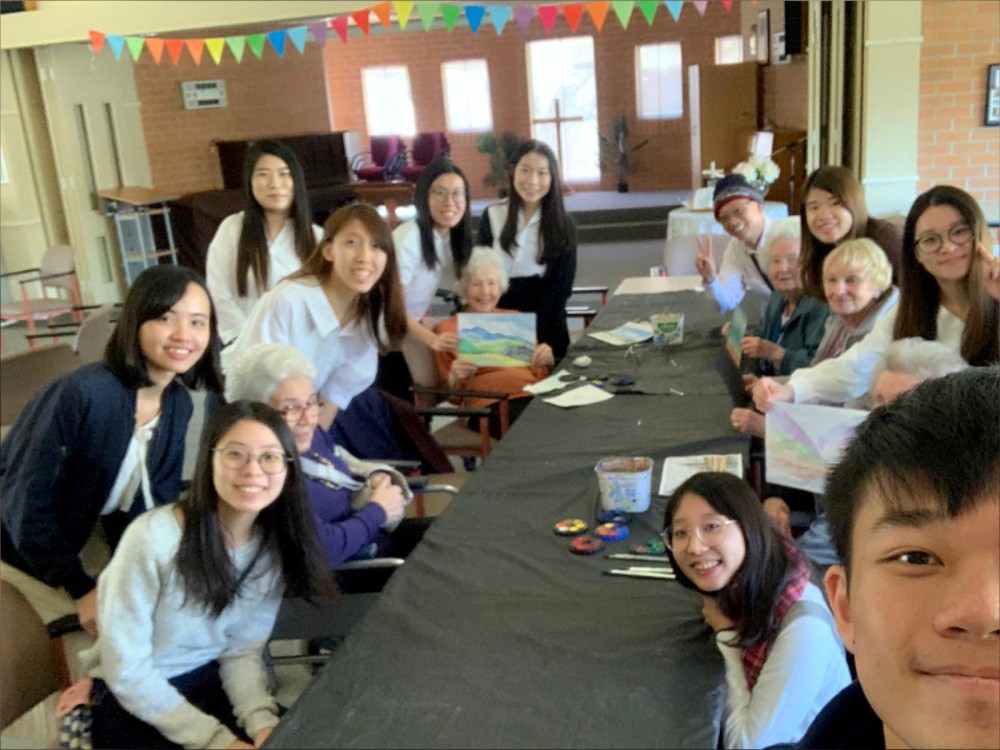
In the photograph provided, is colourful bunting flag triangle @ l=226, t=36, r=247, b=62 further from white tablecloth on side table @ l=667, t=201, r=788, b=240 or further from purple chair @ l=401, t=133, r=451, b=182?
purple chair @ l=401, t=133, r=451, b=182

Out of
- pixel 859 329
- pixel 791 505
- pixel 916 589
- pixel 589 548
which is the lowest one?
pixel 791 505

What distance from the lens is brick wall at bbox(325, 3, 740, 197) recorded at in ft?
40.9

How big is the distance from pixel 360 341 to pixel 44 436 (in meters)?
1.08

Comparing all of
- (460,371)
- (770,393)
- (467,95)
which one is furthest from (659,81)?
(770,393)

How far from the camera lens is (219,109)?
967cm

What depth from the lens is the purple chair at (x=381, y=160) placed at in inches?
454

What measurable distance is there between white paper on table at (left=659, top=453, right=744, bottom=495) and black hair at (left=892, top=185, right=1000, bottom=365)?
1.66 feet

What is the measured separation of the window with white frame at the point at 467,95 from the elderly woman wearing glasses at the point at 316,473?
11.7 meters

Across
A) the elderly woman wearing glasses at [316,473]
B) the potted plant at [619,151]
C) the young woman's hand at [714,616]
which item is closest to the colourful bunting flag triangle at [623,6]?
the elderly woman wearing glasses at [316,473]

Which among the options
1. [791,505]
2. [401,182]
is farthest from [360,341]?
[401,182]

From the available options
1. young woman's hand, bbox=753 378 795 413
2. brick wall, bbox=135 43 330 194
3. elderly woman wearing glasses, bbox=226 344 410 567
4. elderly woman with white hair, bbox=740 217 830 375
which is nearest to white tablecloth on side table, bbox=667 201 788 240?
elderly woman with white hair, bbox=740 217 830 375

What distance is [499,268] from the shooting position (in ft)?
11.8

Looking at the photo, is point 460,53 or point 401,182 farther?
point 460,53

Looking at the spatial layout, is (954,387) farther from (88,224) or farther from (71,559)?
(88,224)
